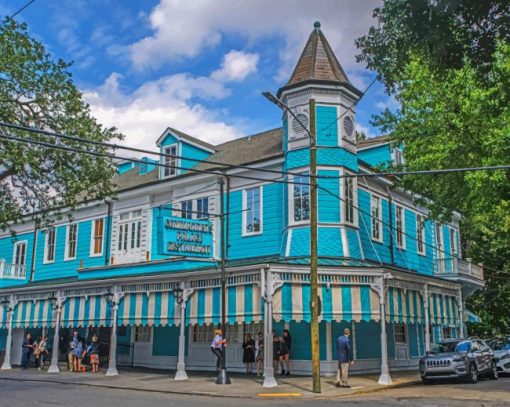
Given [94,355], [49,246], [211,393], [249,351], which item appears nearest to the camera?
[211,393]

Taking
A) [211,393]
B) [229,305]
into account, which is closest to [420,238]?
[229,305]

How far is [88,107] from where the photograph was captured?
1972 cm

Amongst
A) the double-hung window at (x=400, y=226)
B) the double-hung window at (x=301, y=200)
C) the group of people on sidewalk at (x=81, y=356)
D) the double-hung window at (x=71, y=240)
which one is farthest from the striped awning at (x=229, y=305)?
the double-hung window at (x=71, y=240)

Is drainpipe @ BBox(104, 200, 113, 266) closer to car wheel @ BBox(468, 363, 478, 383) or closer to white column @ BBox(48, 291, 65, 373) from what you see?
white column @ BBox(48, 291, 65, 373)

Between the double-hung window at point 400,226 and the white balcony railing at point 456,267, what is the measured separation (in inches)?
118

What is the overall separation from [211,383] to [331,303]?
4.88 metres

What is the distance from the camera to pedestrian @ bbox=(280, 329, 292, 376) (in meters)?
21.1

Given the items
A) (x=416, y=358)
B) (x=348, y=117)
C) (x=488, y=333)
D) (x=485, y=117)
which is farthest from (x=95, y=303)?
(x=488, y=333)

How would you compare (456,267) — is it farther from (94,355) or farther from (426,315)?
(94,355)

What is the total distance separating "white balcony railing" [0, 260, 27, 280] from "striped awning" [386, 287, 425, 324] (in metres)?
23.6

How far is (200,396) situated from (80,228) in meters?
18.7

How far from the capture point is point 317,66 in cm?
2411

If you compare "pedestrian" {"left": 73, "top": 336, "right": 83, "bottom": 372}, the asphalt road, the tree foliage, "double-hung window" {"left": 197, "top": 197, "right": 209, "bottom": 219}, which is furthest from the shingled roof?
"pedestrian" {"left": 73, "top": 336, "right": 83, "bottom": 372}

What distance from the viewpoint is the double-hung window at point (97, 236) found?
102 ft
